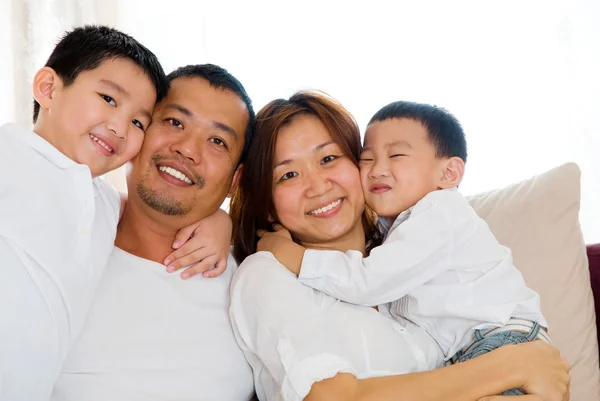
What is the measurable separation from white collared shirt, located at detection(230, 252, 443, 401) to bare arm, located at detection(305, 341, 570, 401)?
5 cm

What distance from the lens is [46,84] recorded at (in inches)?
62.7

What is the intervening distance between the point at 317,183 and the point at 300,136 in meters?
0.16

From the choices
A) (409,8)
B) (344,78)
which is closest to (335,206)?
(344,78)

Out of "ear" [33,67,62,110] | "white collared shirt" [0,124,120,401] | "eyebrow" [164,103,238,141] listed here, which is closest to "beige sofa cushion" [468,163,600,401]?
"eyebrow" [164,103,238,141]

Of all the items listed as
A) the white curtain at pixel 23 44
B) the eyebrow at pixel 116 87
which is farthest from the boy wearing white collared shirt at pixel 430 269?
the white curtain at pixel 23 44

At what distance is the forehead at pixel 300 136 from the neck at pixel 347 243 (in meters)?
0.31

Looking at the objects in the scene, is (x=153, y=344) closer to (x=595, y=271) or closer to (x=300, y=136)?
(x=300, y=136)

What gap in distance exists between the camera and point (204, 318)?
1.63 m

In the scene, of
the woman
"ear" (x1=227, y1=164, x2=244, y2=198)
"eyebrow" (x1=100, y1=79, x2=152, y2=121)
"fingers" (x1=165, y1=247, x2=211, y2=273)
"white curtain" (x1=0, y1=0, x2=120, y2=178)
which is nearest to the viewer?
the woman

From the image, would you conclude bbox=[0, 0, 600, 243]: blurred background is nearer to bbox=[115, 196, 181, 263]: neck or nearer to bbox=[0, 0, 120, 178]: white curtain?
bbox=[0, 0, 120, 178]: white curtain

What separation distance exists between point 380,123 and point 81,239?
95cm

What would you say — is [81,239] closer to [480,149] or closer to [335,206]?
[335,206]

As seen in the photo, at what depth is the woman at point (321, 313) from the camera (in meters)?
1.35

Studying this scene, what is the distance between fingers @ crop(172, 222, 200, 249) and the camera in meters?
1.75
